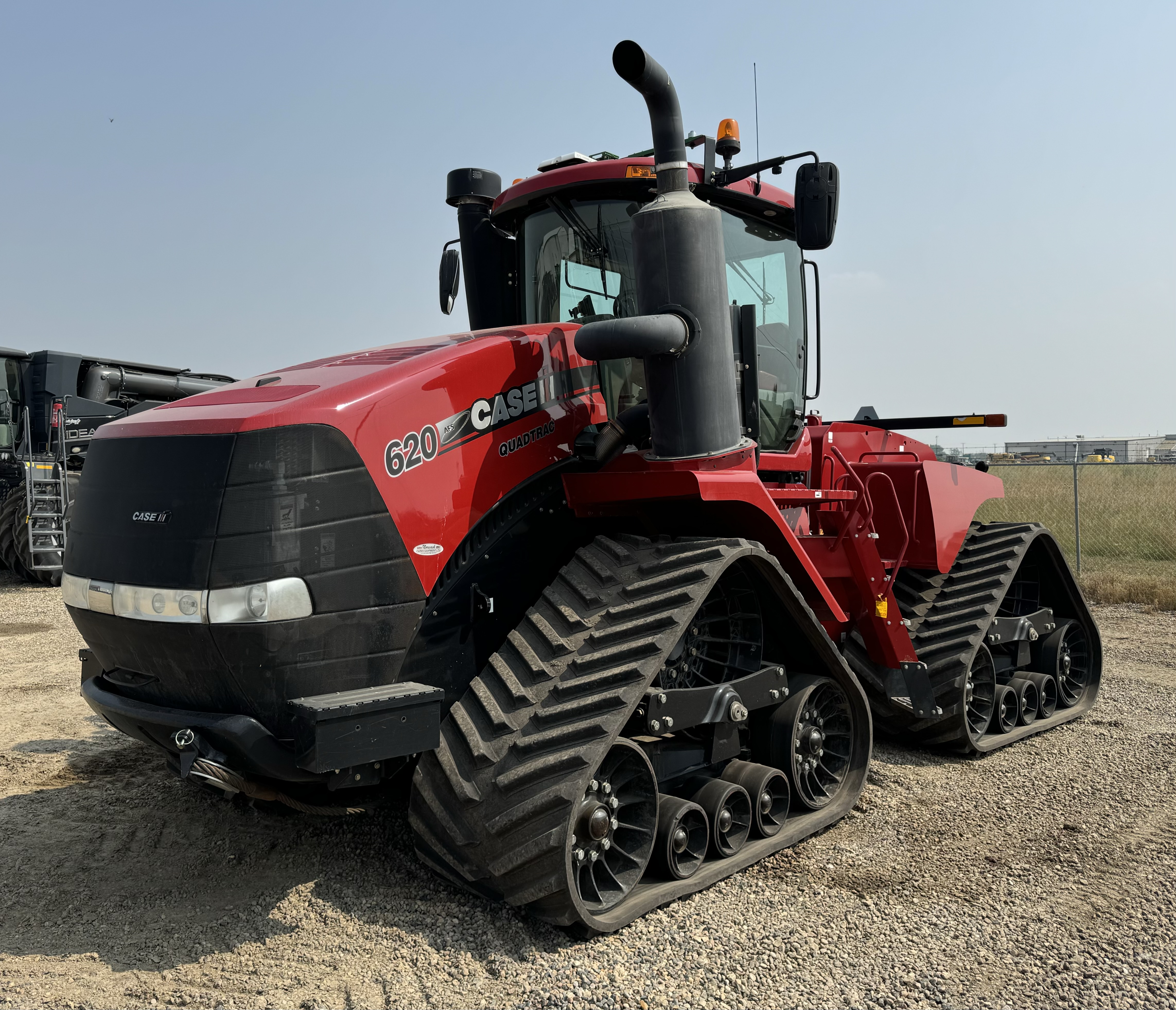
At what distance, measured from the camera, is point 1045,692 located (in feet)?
21.9

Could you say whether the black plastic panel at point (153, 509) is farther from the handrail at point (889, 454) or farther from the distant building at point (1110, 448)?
the distant building at point (1110, 448)

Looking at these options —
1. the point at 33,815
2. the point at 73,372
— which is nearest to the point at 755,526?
the point at 33,815

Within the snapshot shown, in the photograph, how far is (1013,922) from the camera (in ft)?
12.1

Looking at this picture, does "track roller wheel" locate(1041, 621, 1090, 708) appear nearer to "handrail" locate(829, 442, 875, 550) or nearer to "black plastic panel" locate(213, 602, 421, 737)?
"handrail" locate(829, 442, 875, 550)

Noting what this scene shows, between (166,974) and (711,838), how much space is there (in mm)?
2050

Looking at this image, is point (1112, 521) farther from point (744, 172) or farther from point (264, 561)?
point (264, 561)

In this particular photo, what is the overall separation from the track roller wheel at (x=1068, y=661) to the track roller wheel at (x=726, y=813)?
3.72 m

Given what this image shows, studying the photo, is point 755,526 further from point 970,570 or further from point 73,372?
point 73,372

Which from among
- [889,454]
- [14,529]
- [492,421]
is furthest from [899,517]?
[14,529]

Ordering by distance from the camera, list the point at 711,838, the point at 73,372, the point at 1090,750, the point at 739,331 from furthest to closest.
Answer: the point at 73,372, the point at 1090,750, the point at 739,331, the point at 711,838

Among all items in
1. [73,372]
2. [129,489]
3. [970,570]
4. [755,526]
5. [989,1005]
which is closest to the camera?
[989,1005]

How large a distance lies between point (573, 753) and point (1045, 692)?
469 centimetres

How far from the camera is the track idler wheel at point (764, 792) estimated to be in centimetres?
419

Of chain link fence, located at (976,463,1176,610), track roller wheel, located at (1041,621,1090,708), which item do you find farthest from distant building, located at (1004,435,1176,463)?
track roller wheel, located at (1041,621,1090,708)
